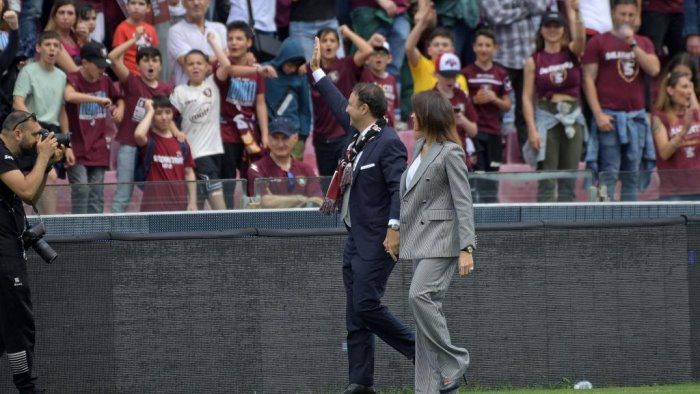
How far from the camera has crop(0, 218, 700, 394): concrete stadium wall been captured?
10016 millimetres

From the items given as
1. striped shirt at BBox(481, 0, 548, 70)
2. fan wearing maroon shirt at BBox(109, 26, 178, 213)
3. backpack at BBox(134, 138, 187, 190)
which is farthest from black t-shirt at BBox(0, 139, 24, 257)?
striped shirt at BBox(481, 0, 548, 70)

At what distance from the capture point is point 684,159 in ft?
43.7

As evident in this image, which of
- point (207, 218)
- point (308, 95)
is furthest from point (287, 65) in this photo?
point (207, 218)

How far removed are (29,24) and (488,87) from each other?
16.5 ft

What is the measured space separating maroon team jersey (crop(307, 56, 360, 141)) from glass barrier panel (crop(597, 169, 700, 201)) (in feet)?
11.3

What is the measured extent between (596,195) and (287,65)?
407 centimetres

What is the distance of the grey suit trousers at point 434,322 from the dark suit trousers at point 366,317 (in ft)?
1.74

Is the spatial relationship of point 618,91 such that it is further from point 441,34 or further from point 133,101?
point 133,101

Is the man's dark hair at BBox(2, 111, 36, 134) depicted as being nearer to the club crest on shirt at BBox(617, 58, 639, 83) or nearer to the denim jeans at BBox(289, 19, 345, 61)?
the denim jeans at BBox(289, 19, 345, 61)

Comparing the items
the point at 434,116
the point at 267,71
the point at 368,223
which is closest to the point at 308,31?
the point at 267,71

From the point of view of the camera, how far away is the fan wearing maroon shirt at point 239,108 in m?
13.9

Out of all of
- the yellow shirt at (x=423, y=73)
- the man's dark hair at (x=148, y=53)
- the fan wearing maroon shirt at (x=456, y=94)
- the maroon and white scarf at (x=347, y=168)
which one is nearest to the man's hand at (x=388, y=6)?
the yellow shirt at (x=423, y=73)

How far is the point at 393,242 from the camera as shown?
29.3 feet

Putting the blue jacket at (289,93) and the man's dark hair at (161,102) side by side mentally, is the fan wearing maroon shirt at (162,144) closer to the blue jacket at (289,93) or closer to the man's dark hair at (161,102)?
the man's dark hair at (161,102)
